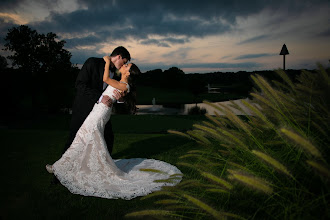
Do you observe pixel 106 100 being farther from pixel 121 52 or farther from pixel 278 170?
pixel 278 170

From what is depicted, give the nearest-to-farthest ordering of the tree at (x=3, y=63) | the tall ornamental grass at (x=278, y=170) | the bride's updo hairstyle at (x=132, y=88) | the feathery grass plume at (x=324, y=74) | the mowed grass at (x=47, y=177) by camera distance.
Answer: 1. the tall ornamental grass at (x=278, y=170)
2. the feathery grass plume at (x=324, y=74)
3. the mowed grass at (x=47, y=177)
4. the bride's updo hairstyle at (x=132, y=88)
5. the tree at (x=3, y=63)

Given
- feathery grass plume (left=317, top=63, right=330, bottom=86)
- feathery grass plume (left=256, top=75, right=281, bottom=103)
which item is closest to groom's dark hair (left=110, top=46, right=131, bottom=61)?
feathery grass plume (left=256, top=75, right=281, bottom=103)

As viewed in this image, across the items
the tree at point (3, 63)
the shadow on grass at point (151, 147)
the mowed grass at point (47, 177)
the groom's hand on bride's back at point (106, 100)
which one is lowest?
the shadow on grass at point (151, 147)

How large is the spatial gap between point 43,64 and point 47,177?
24997 mm

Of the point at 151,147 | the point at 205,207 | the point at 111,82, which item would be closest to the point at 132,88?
the point at 111,82

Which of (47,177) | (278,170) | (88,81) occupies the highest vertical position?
(88,81)

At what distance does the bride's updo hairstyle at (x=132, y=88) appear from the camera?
459cm

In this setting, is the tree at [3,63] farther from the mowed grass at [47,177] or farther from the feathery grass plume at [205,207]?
the feathery grass plume at [205,207]

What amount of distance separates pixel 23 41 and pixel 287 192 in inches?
1146

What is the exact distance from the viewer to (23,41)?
24.5m

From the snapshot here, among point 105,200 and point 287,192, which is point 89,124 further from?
point 287,192

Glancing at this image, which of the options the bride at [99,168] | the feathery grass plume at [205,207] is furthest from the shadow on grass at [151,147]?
the feathery grass plume at [205,207]

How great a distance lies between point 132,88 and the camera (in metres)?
4.75

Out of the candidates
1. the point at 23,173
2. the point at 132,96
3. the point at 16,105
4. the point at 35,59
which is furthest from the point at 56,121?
the point at 132,96
